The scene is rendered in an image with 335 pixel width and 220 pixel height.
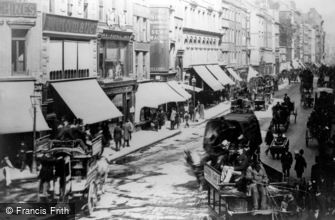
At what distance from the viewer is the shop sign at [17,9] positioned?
66.1ft

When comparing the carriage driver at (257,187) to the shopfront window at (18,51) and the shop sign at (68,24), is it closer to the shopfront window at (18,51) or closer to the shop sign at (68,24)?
the shopfront window at (18,51)

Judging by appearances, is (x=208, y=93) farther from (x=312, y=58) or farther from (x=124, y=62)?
(x=312, y=58)

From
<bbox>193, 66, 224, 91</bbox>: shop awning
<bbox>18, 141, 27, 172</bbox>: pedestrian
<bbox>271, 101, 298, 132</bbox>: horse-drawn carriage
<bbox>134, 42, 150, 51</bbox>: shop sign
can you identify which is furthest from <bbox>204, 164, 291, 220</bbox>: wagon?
<bbox>193, 66, 224, 91</bbox>: shop awning

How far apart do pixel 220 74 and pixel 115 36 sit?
401 inches

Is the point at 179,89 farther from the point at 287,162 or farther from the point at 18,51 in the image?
the point at 287,162

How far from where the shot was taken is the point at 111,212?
566 inches

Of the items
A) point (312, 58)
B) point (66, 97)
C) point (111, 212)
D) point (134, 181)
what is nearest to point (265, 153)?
point (134, 181)

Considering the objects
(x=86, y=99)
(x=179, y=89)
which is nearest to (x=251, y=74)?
(x=179, y=89)

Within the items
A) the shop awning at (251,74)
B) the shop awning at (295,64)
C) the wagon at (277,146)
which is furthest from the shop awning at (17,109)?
the shop awning at (295,64)

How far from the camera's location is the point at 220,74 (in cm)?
3734

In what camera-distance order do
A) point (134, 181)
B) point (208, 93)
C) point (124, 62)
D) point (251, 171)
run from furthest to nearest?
point (208, 93)
point (124, 62)
point (134, 181)
point (251, 171)

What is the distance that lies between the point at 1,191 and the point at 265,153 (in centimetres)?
Answer: 1258

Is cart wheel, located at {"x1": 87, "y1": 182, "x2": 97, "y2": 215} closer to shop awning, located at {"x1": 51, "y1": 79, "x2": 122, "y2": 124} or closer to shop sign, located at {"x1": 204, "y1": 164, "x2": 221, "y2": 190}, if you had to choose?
shop sign, located at {"x1": 204, "y1": 164, "x2": 221, "y2": 190}

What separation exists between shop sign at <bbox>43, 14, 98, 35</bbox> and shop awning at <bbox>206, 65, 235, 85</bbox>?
12.4 metres
